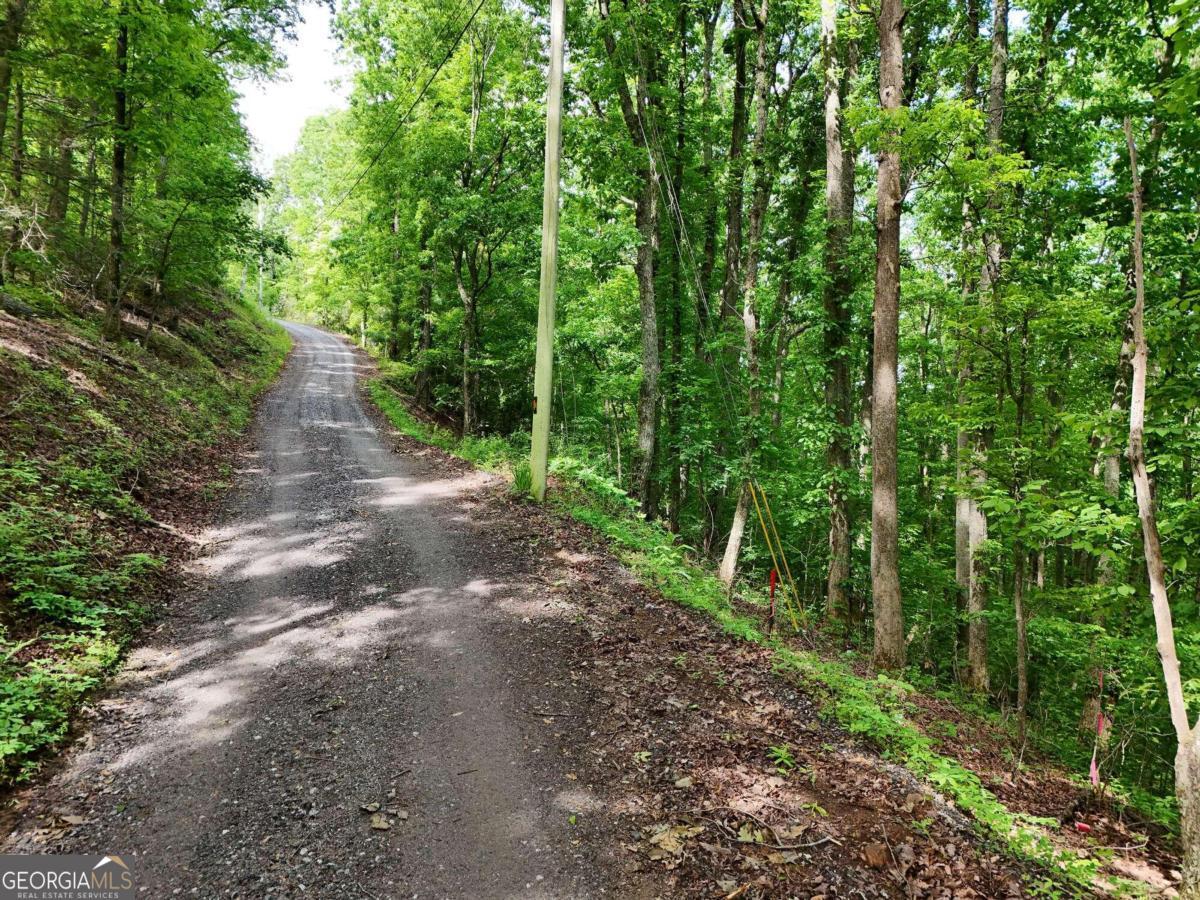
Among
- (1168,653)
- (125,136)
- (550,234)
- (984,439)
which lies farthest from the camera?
(125,136)

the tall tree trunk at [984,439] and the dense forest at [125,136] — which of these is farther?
the dense forest at [125,136]

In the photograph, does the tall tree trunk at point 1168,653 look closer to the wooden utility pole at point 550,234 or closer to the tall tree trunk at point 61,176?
the wooden utility pole at point 550,234

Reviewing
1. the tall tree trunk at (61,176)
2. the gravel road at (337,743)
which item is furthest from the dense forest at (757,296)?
the gravel road at (337,743)

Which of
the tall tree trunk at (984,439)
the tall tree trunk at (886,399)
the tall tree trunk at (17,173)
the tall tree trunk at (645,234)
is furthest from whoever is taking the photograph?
the tall tree trunk at (645,234)

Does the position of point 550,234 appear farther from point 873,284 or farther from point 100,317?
point 100,317

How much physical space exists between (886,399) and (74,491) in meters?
10.0

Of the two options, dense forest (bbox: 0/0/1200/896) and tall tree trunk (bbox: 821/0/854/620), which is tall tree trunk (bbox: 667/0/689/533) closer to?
dense forest (bbox: 0/0/1200/896)

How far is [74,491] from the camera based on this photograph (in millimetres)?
7203

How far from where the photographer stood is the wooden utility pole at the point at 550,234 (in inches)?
356

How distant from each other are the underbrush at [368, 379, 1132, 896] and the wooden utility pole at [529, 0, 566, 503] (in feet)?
4.52

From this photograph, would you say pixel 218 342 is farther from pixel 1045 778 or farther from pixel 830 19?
pixel 1045 778

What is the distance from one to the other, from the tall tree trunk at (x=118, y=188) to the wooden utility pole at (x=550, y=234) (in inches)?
305

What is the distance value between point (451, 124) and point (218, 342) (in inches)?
544

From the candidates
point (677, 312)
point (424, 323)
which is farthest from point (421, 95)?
point (424, 323)
